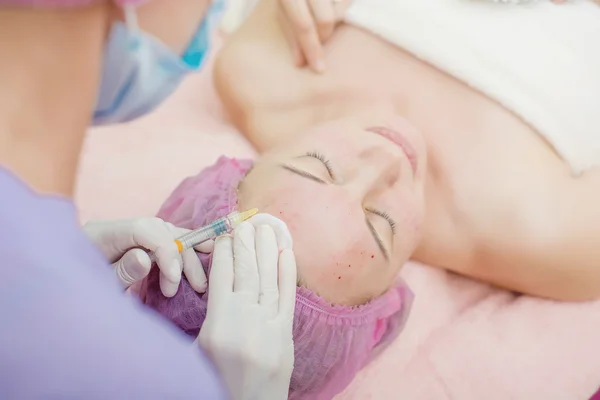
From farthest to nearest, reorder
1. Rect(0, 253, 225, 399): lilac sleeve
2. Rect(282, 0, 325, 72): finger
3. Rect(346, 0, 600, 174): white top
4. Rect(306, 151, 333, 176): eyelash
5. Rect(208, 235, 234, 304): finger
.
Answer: Rect(282, 0, 325, 72): finger
Rect(346, 0, 600, 174): white top
Rect(306, 151, 333, 176): eyelash
Rect(208, 235, 234, 304): finger
Rect(0, 253, 225, 399): lilac sleeve

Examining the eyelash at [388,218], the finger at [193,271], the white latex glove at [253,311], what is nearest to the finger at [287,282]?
the white latex glove at [253,311]

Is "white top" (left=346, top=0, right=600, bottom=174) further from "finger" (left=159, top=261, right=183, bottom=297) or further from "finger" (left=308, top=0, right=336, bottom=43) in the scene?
"finger" (left=159, top=261, right=183, bottom=297)

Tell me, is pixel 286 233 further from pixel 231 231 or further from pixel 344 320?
pixel 344 320

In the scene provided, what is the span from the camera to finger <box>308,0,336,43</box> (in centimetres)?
124

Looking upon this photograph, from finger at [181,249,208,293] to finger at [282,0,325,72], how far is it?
591mm

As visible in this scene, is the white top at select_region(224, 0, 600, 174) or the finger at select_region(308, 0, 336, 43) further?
the finger at select_region(308, 0, 336, 43)

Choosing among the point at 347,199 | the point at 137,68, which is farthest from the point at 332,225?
the point at 137,68

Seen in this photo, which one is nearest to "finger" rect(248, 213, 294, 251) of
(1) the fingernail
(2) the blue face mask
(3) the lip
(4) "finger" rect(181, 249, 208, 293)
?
(4) "finger" rect(181, 249, 208, 293)

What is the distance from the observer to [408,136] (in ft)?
3.64

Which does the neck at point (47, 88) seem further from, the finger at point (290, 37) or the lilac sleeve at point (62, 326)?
the finger at point (290, 37)

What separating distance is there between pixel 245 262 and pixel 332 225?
0.58ft

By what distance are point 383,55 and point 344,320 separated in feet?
2.00

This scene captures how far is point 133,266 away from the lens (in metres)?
0.78

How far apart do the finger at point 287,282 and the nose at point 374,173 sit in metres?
0.20
